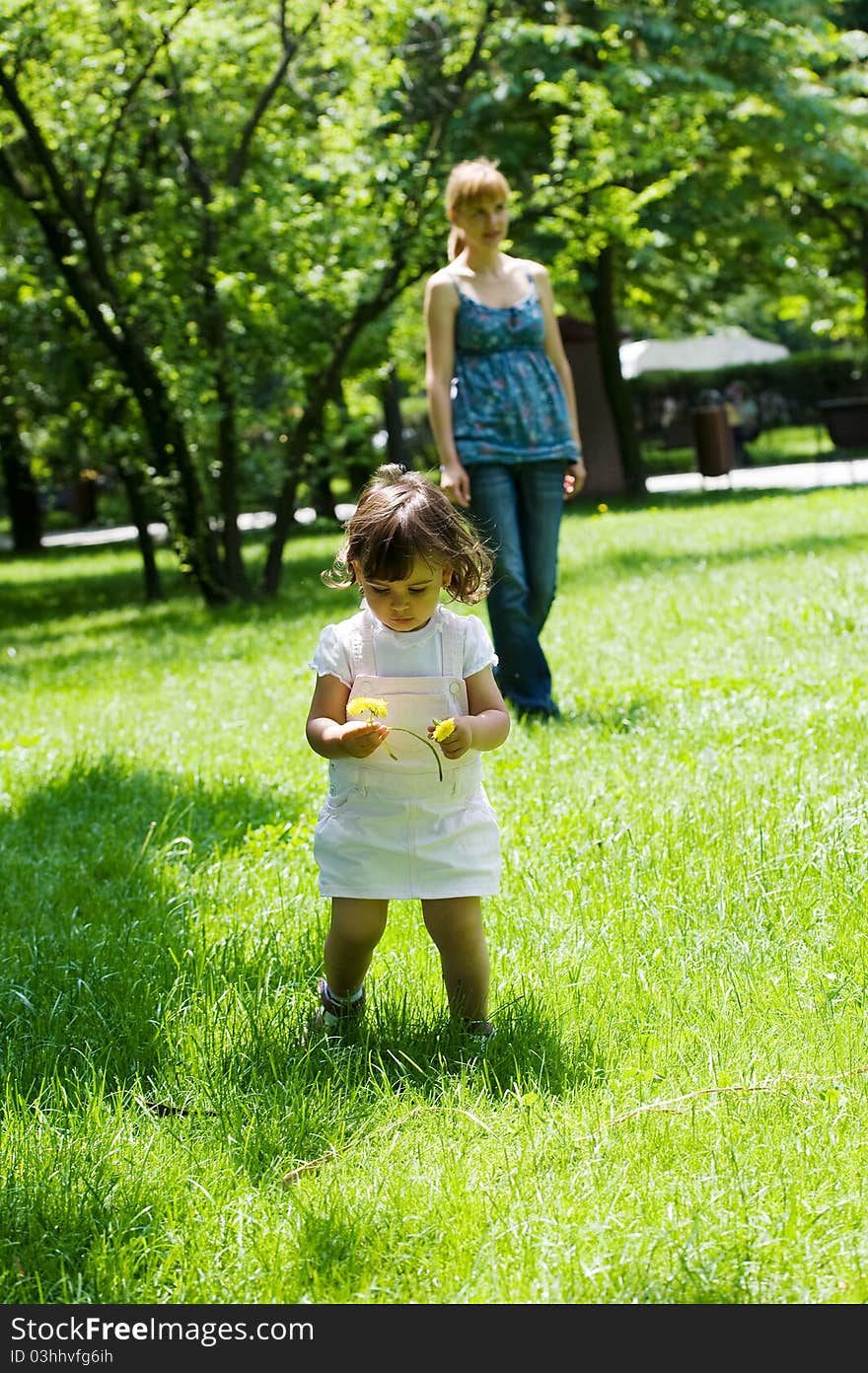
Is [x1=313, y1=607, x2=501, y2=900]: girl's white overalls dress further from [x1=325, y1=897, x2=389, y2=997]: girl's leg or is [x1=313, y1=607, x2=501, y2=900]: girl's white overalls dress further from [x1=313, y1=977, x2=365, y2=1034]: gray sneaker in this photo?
[x1=313, y1=977, x2=365, y2=1034]: gray sneaker

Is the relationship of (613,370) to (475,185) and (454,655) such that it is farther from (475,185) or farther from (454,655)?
(454,655)

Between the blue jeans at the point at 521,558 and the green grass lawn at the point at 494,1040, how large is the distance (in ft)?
0.98

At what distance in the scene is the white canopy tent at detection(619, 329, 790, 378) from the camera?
1342 inches

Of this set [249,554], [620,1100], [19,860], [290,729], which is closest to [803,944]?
[620,1100]

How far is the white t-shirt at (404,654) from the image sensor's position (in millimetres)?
3398

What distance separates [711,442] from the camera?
22203mm

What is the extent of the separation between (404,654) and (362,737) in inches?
12.1

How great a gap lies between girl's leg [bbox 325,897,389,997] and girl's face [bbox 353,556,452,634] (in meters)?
0.57

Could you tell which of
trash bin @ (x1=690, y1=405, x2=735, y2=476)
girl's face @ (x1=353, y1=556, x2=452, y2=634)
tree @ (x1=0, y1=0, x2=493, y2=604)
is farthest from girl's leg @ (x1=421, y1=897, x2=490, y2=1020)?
trash bin @ (x1=690, y1=405, x2=735, y2=476)

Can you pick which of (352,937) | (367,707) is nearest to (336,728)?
(367,707)

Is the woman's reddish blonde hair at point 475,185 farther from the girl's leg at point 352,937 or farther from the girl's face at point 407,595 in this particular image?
the girl's leg at point 352,937

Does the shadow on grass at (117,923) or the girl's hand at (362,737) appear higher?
the girl's hand at (362,737)

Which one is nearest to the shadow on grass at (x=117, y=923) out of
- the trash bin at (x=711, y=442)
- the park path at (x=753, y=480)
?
the park path at (x=753, y=480)

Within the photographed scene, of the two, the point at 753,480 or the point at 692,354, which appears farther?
the point at 692,354
